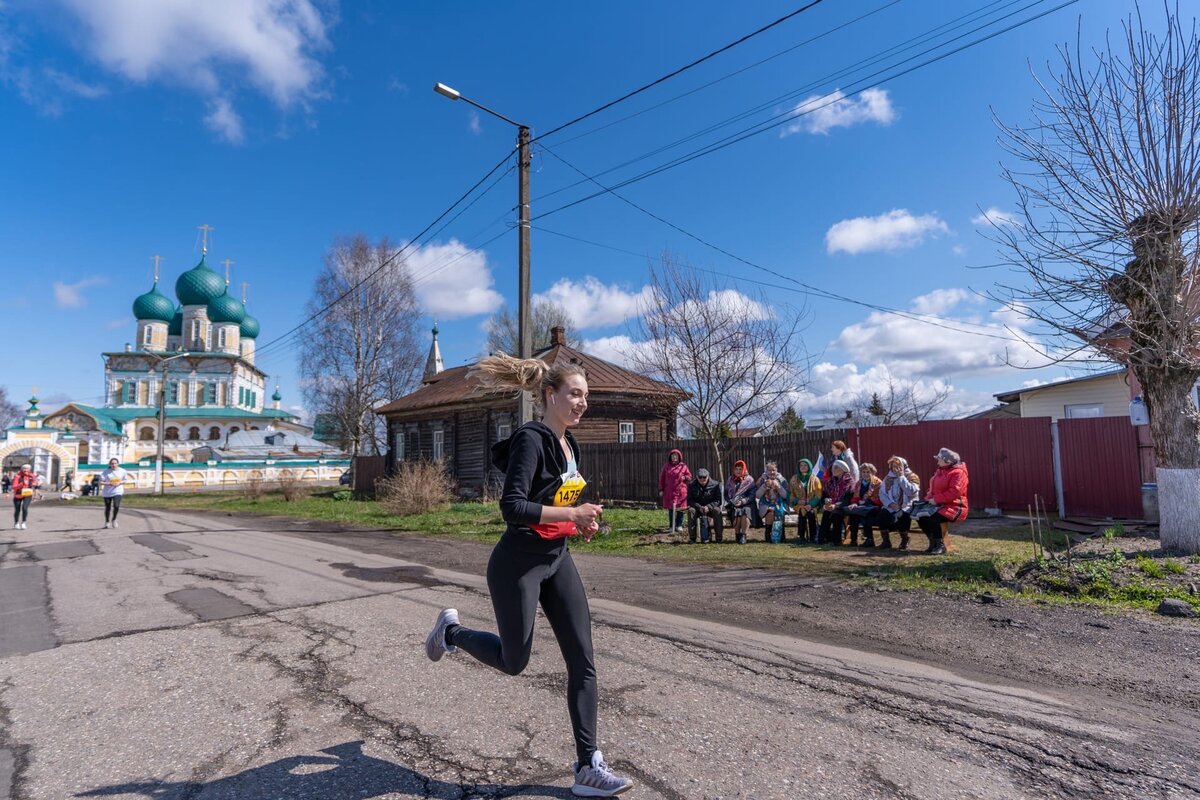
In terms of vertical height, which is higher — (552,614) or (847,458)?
(847,458)

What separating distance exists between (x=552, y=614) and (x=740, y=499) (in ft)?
30.5

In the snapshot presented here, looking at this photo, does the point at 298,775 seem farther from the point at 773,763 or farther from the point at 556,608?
the point at 773,763

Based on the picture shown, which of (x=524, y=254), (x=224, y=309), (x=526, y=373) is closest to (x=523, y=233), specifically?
(x=524, y=254)

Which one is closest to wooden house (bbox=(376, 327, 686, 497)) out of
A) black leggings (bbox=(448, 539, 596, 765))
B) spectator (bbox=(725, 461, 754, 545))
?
spectator (bbox=(725, 461, 754, 545))

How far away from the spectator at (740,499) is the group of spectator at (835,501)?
0.06 feet

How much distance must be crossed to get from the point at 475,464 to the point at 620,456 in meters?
7.62

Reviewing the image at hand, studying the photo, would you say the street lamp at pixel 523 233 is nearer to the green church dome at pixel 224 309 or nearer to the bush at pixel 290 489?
the bush at pixel 290 489

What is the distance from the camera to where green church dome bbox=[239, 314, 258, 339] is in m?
71.1

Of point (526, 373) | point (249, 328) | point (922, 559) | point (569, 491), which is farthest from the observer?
point (249, 328)

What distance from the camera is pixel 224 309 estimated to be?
6862 centimetres

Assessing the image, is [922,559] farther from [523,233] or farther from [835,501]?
[523,233]

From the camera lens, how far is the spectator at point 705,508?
11.6 metres

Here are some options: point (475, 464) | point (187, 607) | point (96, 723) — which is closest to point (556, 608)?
point (96, 723)

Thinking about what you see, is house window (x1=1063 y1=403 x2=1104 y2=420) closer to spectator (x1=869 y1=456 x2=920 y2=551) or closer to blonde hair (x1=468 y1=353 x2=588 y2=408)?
spectator (x1=869 y1=456 x2=920 y2=551)
